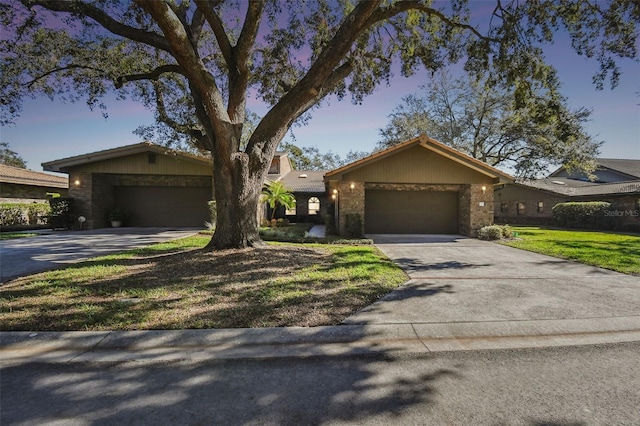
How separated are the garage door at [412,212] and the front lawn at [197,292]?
8369mm

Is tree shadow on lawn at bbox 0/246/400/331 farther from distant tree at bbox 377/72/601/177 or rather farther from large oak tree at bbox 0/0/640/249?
distant tree at bbox 377/72/601/177

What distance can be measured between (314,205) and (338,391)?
A: 69.6 feet

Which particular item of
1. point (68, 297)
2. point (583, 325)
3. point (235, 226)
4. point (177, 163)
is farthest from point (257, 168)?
point (177, 163)

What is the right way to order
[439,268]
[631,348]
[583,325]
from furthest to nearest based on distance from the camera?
1. [439,268]
2. [583,325]
3. [631,348]

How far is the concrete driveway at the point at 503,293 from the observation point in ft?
13.2

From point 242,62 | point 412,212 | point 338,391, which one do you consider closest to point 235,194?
point 242,62

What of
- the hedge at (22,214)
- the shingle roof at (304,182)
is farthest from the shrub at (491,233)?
the hedge at (22,214)

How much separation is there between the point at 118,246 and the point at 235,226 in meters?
5.30

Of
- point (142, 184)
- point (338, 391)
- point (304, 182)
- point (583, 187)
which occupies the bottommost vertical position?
point (338, 391)

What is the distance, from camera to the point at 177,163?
53.8 ft

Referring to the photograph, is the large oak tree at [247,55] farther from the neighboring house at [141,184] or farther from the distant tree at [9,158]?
the distant tree at [9,158]

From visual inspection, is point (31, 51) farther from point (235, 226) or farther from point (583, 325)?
point (583, 325)

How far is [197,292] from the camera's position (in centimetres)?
474

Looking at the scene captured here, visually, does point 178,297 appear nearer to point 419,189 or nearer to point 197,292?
point 197,292
